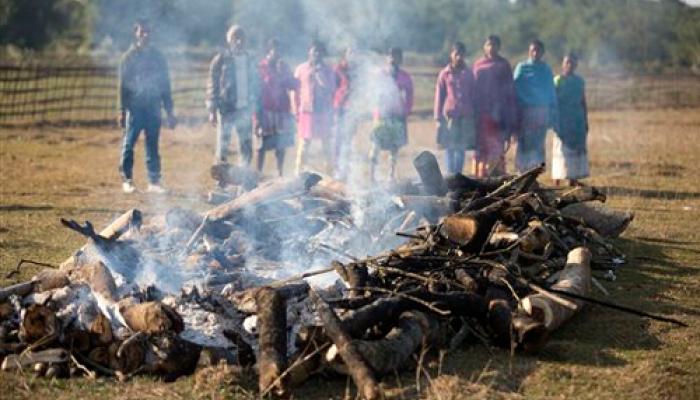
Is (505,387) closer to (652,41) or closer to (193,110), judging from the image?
(193,110)

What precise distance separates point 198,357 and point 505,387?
1.65 m

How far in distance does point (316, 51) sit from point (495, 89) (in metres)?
2.35

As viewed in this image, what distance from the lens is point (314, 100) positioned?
11.1m

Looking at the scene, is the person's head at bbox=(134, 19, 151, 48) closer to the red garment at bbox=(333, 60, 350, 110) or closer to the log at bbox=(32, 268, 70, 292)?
the red garment at bbox=(333, 60, 350, 110)

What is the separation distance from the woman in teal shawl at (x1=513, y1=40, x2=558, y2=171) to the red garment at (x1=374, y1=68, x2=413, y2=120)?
4.54 ft

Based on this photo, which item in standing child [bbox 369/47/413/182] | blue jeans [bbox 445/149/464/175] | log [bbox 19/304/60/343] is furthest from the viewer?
standing child [bbox 369/47/413/182]

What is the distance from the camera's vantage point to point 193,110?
21.1m

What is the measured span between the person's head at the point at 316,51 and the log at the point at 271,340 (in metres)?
6.64

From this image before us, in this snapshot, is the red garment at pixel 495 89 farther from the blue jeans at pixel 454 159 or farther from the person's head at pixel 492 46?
the blue jeans at pixel 454 159

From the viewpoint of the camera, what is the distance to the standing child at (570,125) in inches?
431

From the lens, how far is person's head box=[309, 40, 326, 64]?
35.5 ft

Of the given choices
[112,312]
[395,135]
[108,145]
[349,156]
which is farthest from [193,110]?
[112,312]

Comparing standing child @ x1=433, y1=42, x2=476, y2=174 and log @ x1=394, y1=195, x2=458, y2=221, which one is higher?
standing child @ x1=433, y1=42, x2=476, y2=174

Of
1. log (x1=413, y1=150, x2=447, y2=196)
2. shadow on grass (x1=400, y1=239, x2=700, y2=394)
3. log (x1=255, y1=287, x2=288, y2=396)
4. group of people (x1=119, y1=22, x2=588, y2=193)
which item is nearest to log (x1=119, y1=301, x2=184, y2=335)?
log (x1=255, y1=287, x2=288, y2=396)
